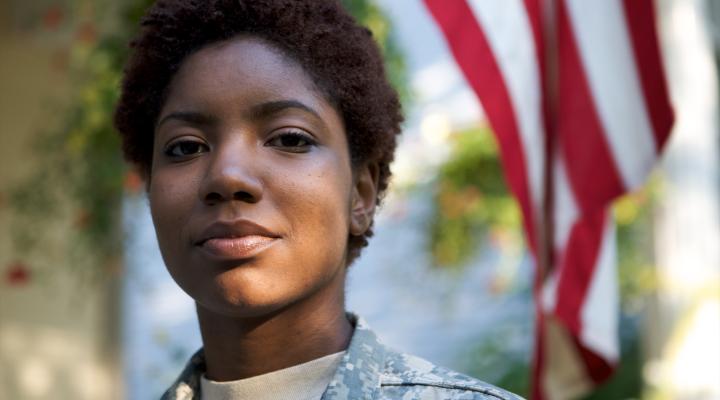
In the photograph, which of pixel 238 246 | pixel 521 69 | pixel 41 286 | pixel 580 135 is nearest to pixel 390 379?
pixel 238 246

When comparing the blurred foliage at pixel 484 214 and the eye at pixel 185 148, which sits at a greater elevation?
the blurred foliage at pixel 484 214

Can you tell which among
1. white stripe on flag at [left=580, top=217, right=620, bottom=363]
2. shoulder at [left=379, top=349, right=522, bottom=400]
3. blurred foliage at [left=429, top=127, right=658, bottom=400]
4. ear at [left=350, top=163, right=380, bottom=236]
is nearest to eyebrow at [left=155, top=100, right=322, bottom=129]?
ear at [left=350, top=163, right=380, bottom=236]

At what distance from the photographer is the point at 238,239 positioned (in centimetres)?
146

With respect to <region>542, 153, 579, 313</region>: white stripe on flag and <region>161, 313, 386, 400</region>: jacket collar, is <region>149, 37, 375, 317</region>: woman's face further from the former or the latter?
<region>542, 153, 579, 313</region>: white stripe on flag

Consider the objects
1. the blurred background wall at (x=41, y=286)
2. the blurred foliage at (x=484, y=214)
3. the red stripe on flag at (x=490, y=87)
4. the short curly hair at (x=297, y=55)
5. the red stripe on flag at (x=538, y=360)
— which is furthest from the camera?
the blurred background wall at (x=41, y=286)

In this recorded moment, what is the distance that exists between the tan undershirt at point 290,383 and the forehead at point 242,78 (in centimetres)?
37

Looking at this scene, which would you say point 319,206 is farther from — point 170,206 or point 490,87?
point 490,87

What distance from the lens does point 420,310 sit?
4.72 m

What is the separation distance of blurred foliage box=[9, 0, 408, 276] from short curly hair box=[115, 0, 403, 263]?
5.02ft

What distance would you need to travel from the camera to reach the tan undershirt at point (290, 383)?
60.7 inches

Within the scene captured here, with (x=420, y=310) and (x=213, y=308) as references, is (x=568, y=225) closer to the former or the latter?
(x=213, y=308)

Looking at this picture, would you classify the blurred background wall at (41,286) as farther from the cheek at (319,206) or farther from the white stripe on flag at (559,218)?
the cheek at (319,206)

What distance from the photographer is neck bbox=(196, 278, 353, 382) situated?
5.07 ft

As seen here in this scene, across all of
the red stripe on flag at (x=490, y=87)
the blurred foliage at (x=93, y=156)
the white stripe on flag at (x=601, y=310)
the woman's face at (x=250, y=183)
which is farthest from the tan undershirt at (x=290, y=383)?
the blurred foliage at (x=93, y=156)
